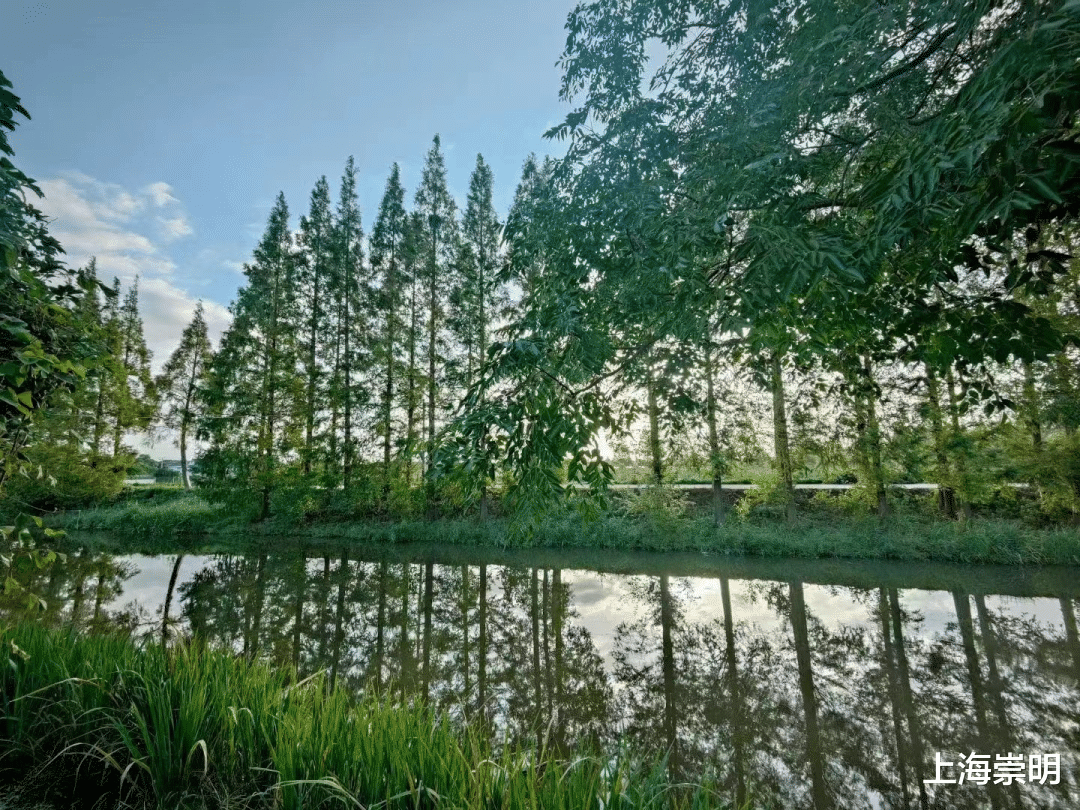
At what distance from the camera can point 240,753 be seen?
93.3 inches

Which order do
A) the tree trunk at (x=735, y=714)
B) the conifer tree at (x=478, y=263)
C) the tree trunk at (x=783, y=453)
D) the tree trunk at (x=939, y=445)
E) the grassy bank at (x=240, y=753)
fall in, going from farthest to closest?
1. the conifer tree at (x=478, y=263)
2. the tree trunk at (x=783, y=453)
3. the tree trunk at (x=939, y=445)
4. the tree trunk at (x=735, y=714)
5. the grassy bank at (x=240, y=753)

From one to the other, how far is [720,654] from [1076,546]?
30.0ft

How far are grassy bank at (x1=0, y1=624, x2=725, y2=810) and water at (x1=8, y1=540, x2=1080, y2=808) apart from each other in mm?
429

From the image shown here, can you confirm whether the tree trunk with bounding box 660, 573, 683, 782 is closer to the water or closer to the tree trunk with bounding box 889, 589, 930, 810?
the water

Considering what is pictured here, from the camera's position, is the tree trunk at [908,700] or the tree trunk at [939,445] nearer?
the tree trunk at [908,700]

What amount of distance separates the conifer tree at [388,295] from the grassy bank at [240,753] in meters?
14.5

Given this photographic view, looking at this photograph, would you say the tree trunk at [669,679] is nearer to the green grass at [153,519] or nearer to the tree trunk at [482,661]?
the tree trunk at [482,661]

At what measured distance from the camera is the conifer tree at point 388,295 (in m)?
17.6

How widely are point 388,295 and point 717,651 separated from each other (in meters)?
15.9

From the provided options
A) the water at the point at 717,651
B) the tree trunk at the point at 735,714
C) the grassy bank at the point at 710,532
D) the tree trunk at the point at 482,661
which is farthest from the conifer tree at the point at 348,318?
the tree trunk at the point at 735,714

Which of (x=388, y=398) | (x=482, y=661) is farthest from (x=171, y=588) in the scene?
(x=388, y=398)

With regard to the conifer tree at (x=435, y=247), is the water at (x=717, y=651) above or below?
below

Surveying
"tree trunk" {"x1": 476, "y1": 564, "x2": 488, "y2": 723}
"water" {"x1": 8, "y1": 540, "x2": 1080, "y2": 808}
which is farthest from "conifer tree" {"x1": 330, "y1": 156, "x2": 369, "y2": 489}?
"tree trunk" {"x1": 476, "y1": 564, "x2": 488, "y2": 723}

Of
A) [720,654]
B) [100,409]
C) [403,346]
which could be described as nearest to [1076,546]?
[720,654]
